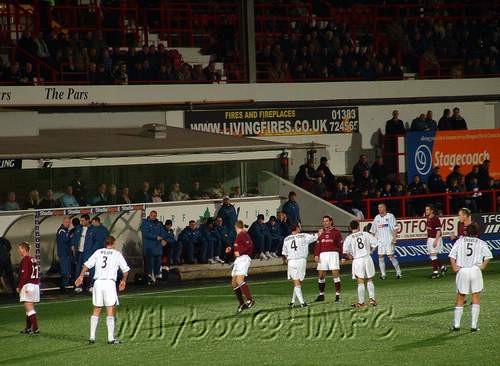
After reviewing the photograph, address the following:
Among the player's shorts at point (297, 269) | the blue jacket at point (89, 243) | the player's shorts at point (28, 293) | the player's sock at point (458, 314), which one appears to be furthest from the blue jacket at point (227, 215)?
the player's sock at point (458, 314)

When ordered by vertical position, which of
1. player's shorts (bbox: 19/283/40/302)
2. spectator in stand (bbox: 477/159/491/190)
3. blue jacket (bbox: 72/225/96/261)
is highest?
spectator in stand (bbox: 477/159/491/190)

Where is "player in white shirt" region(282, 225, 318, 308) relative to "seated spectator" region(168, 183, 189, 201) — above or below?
below

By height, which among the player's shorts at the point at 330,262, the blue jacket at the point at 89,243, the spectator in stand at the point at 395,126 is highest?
the spectator in stand at the point at 395,126

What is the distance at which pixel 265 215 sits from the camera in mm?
32781

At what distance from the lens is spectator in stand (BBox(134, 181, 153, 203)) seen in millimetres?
31297

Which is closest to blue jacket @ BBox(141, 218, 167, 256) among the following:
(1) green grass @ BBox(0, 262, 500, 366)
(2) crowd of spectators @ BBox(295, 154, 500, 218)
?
(1) green grass @ BBox(0, 262, 500, 366)

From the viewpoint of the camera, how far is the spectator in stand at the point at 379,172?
35031 millimetres

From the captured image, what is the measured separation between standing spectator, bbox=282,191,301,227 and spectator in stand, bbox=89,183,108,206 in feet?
17.4

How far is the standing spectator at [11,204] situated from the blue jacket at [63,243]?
156cm

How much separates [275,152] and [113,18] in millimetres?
7465

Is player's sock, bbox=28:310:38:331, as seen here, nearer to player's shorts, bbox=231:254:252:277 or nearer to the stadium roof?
player's shorts, bbox=231:254:252:277

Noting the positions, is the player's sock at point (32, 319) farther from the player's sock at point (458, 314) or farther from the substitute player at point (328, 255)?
the player's sock at point (458, 314)

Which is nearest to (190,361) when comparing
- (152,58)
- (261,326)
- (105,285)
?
(105,285)

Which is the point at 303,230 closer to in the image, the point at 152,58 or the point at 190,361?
the point at 152,58
